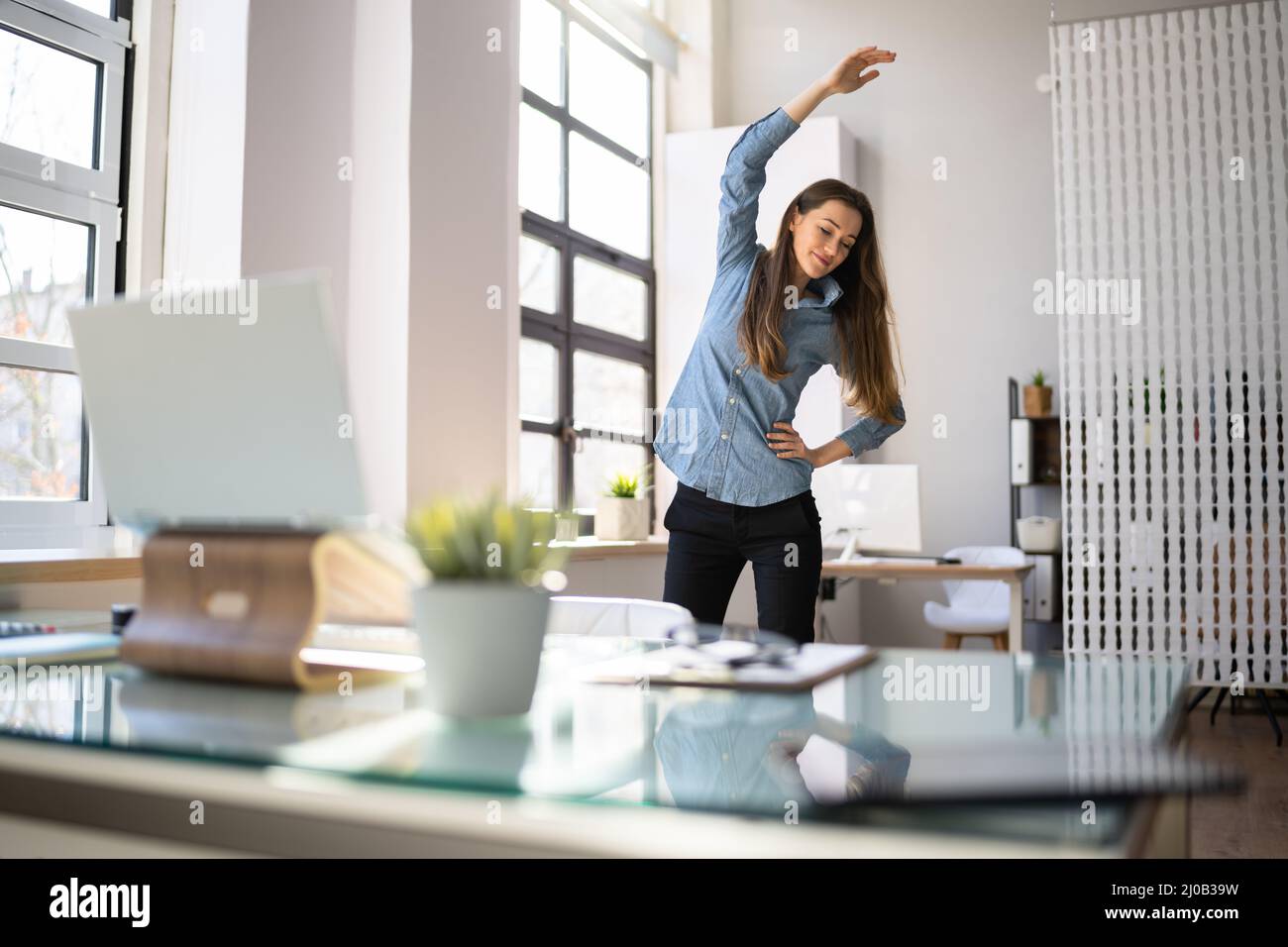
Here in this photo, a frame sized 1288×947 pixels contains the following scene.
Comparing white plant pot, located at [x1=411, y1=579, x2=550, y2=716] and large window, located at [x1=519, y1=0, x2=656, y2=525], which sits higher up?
large window, located at [x1=519, y1=0, x2=656, y2=525]

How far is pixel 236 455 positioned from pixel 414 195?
2579mm

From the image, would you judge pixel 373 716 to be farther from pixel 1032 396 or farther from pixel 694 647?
pixel 1032 396

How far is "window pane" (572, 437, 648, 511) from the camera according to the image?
5.11m

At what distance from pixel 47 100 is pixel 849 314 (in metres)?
2.16

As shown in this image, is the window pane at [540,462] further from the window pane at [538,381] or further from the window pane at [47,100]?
the window pane at [47,100]

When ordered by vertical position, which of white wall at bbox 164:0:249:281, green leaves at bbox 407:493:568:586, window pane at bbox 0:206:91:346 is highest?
white wall at bbox 164:0:249:281

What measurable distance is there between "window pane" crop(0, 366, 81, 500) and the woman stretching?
1685 mm

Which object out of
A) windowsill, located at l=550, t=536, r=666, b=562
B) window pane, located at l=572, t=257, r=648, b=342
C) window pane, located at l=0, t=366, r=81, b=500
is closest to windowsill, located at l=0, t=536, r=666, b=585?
window pane, located at l=0, t=366, r=81, b=500

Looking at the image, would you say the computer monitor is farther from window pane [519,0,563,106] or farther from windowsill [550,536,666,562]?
window pane [519,0,563,106]

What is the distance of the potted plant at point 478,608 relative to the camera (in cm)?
83

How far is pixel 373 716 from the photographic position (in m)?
0.83

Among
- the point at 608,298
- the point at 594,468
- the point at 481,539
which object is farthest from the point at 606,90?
the point at 481,539

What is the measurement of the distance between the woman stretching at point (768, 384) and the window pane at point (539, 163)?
2.88m
